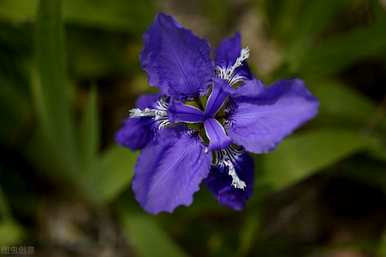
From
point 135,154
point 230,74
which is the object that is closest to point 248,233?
point 135,154

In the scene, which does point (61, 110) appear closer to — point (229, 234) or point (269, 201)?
point (229, 234)

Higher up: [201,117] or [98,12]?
[98,12]

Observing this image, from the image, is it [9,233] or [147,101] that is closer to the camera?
[147,101]

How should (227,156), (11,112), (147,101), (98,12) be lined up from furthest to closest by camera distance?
(11,112) < (98,12) < (147,101) < (227,156)

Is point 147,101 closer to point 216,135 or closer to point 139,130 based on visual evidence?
point 139,130

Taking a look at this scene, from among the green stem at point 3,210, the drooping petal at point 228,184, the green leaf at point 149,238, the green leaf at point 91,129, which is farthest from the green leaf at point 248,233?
the green stem at point 3,210

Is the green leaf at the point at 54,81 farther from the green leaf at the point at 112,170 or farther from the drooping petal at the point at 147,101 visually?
the drooping petal at the point at 147,101

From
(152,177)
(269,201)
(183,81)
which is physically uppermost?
(183,81)

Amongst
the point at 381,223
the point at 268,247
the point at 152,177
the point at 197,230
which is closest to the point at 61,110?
the point at 152,177
